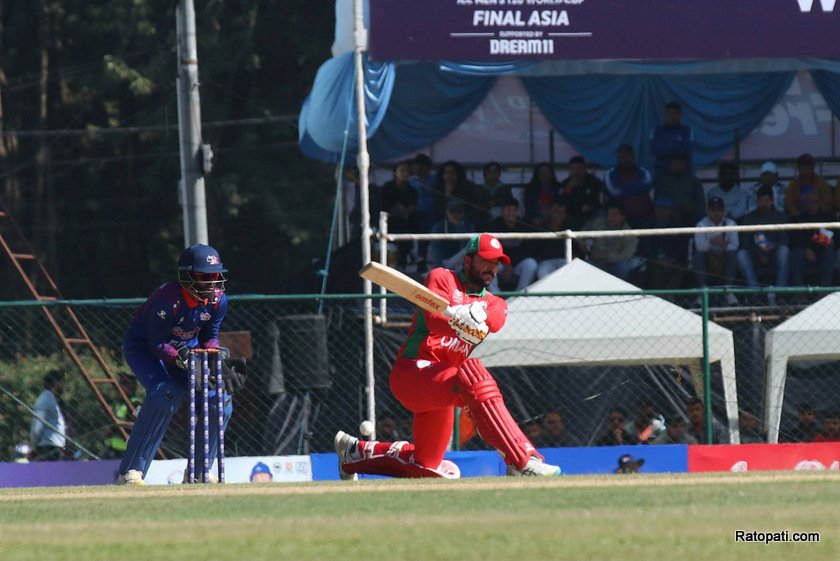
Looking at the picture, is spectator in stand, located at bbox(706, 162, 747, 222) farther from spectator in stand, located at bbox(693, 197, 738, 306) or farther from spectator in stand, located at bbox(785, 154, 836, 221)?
spectator in stand, located at bbox(693, 197, 738, 306)

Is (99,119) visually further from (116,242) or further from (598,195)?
(598,195)

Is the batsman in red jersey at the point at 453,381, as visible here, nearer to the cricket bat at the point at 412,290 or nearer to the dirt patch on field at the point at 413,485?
the cricket bat at the point at 412,290

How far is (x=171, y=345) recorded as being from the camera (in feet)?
→ 35.8

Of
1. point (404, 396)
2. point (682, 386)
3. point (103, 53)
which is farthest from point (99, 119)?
point (404, 396)

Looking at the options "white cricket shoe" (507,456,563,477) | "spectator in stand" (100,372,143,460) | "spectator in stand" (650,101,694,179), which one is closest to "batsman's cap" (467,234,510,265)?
"white cricket shoe" (507,456,563,477)

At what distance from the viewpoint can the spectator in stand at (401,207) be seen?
17.7 metres

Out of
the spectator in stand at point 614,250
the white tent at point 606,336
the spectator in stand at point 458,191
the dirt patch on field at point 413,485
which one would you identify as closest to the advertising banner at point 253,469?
the white tent at point 606,336

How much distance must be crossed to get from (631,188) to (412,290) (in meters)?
8.84

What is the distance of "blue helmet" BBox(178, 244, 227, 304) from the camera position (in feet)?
35.4

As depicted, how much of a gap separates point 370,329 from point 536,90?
6077 millimetres

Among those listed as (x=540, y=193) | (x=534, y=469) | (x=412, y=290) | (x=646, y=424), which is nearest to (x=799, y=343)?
(x=646, y=424)

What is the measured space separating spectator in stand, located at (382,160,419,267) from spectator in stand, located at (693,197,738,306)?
303 cm

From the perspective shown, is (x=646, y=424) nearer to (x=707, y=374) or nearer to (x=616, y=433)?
(x=616, y=433)

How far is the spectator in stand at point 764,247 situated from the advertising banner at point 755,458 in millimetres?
3820
